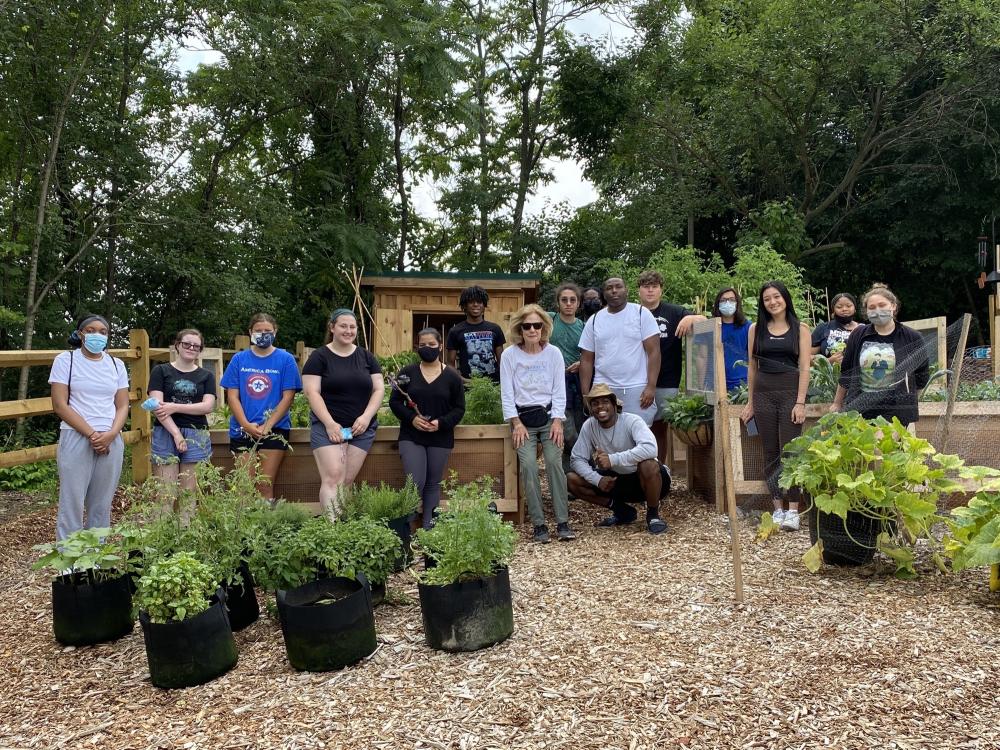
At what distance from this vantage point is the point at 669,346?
6.21 meters

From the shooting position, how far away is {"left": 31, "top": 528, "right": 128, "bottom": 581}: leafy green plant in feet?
11.5

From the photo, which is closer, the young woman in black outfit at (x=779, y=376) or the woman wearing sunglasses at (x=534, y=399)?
the young woman in black outfit at (x=779, y=376)

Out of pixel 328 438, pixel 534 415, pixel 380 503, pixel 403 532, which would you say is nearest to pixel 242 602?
pixel 380 503

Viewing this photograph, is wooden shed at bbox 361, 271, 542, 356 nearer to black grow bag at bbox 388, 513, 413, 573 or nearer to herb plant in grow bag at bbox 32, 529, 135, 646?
black grow bag at bbox 388, 513, 413, 573

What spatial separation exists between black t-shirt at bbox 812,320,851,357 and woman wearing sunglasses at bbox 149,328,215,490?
14.9ft

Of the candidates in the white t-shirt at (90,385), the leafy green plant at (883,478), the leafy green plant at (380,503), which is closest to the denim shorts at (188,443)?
the white t-shirt at (90,385)

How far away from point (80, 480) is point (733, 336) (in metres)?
4.58

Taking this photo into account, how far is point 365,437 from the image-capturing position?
16.5ft

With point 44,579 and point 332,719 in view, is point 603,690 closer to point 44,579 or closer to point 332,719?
point 332,719

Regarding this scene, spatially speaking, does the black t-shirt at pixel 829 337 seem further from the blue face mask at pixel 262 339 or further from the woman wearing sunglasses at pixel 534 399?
the blue face mask at pixel 262 339

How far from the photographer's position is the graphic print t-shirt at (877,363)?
4477mm

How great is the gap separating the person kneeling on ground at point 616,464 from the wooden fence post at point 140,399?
3556mm

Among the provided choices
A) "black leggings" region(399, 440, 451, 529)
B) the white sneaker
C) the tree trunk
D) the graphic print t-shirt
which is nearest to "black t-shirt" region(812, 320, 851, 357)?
the graphic print t-shirt

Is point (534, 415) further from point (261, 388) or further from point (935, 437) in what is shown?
point (935, 437)
